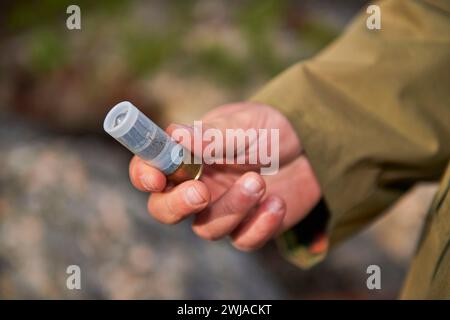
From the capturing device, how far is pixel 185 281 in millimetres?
3062

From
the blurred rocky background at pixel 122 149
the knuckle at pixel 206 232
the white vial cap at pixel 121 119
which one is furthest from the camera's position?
the blurred rocky background at pixel 122 149

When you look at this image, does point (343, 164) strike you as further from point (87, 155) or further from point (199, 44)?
point (199, 44)

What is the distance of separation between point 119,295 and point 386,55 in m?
1.77

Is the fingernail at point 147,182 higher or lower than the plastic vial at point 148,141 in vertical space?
lower

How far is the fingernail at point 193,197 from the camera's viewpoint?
1.41 meters

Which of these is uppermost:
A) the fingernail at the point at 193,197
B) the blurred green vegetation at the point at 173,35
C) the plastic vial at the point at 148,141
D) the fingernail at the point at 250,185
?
the blurred green vegetation at the point at 173,35

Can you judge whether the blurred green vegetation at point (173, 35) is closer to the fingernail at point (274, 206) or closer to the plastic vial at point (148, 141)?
the fingernail at point (274, 206)

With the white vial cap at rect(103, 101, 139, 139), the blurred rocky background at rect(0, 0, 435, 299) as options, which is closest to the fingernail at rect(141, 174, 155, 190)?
the white vial cap at rect(103, 101, 139, 139)

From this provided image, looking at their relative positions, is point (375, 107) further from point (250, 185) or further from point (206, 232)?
point (206, 232)

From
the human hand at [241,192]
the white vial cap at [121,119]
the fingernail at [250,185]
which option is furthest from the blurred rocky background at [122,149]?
the white vial cap at [121,119]

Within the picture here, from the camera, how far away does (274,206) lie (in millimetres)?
1648

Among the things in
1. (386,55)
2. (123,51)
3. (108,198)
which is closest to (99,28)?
(123,51)

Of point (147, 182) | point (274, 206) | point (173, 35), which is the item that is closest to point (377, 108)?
point (274, 206)

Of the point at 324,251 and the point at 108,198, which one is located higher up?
the point at 108,198
